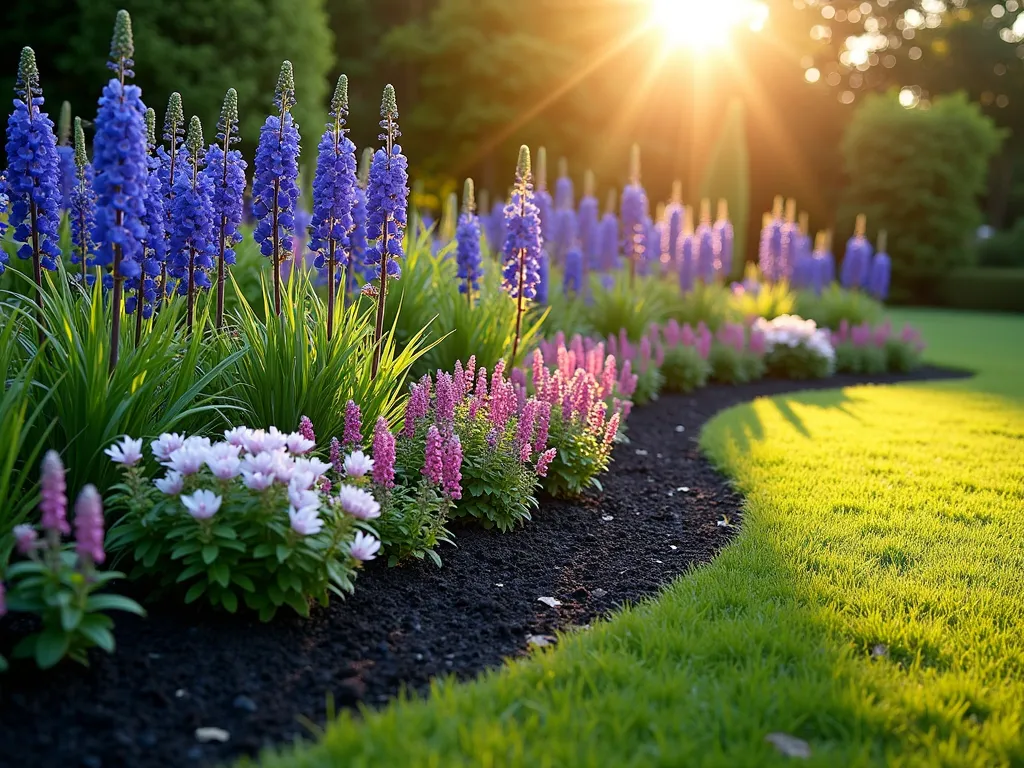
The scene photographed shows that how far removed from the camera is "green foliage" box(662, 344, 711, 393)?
888 cm

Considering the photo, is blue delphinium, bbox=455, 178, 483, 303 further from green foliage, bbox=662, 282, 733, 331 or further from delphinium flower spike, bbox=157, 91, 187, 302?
green foliage, bbox=662, 282, 733, 331

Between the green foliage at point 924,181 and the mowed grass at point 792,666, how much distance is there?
90.7ft

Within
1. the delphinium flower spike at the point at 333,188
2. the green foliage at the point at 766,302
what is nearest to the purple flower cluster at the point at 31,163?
the delphinium flower spike at the point at 333,188

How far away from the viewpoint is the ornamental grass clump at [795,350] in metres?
10.5

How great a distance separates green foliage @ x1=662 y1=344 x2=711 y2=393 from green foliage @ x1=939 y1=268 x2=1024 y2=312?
23.5 metres

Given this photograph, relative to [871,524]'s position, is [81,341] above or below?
above

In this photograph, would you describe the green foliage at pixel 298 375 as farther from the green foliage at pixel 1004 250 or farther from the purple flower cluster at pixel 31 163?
the green foliage at pixel 1004 250

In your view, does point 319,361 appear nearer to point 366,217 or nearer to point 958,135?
point 366,217

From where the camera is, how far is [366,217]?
15.9ft

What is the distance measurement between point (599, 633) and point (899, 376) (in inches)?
388

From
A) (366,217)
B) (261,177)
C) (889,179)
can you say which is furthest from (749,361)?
(889,179)

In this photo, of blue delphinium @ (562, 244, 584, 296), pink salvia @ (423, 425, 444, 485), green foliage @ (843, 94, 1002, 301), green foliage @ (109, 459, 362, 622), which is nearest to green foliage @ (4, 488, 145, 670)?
green foliage @ (109, 459, 362, 622)

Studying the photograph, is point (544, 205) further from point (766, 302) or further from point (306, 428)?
point (306, 428)

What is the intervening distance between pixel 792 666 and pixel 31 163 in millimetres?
3816
